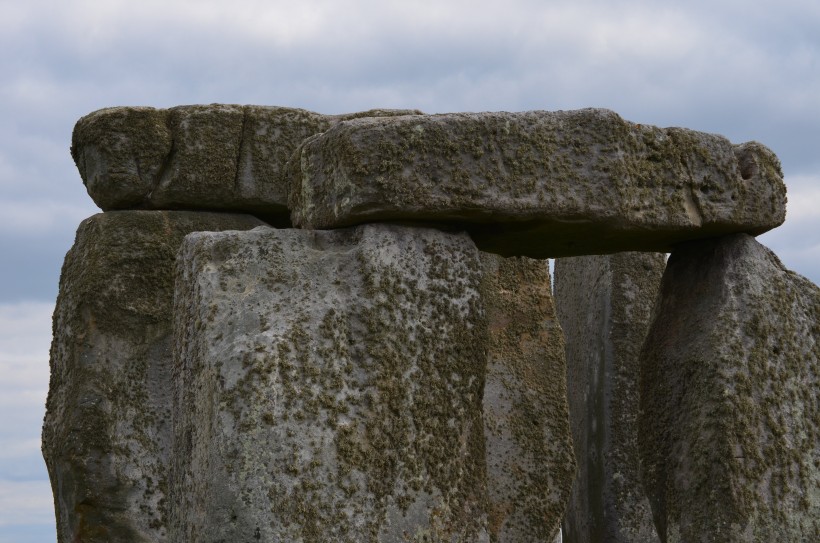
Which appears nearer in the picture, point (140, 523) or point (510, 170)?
point (510, 170)

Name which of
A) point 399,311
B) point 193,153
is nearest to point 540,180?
point 399,311

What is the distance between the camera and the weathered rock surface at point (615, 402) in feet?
26.6

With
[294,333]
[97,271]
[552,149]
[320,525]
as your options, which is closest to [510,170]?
[552,149]

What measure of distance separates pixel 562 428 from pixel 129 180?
7.89 ft

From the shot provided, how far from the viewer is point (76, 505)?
23.9ft

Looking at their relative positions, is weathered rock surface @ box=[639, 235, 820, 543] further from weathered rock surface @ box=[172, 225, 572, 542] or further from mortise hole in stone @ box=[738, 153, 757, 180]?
weathered rock surface @ box=[172, 225, 572, 542]

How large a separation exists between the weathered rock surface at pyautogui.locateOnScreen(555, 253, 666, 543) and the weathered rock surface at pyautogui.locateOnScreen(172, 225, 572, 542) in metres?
3.00

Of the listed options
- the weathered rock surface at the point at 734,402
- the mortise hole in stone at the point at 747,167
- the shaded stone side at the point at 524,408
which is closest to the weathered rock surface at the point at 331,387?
the weathered rock surface at the point at 734,402

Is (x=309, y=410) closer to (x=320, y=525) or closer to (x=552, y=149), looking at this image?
(x=320, y=525)

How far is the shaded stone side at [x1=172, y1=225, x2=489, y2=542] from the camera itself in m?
4.73

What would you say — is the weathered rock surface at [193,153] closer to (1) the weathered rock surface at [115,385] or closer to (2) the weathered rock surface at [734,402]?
(1) the weathered rock surface at [115,385]

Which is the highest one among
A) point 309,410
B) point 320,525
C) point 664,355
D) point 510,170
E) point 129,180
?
point 129,180

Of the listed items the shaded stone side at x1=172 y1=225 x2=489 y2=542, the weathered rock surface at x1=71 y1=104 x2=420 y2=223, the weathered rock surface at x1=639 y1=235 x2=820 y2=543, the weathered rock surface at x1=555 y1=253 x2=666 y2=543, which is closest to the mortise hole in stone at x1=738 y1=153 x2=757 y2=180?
the weathered rock surface at x1=639 y1=235 x2=820 y2=543

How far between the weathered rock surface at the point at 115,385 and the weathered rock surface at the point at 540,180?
84.2 inches
